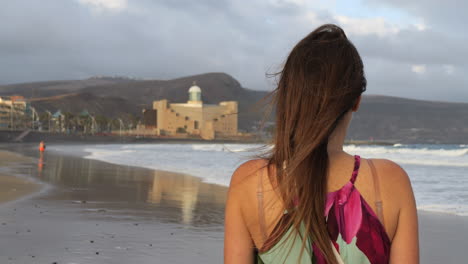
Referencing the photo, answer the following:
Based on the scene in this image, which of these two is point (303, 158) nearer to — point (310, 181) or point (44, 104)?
point (310, 181)

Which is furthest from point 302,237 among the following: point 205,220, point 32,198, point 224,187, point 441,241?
point 224,187

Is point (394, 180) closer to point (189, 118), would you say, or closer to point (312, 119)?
point (312, 119)

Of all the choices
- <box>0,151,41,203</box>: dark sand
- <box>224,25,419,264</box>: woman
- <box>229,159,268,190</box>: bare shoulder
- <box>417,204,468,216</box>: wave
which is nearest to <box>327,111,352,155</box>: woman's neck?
<box>224,25,419,264</box>: woman

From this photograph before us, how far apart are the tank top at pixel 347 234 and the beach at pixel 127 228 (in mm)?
3626

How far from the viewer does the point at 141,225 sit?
6645 millimetres

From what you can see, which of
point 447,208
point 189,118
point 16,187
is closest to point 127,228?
point 447,208

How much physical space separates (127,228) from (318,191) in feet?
18.0

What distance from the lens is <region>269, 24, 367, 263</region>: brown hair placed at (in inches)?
45.2

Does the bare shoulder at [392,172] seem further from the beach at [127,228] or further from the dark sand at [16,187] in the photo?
the dark sand at [16,187]

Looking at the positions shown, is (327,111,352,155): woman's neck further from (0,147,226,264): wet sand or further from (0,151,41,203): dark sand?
(0,151,41,203): dark sand

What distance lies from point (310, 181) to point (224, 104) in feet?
489

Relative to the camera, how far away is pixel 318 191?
45.7 inches

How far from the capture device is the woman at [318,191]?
3.76ft

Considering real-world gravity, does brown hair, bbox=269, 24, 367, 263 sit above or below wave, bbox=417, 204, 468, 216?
above
